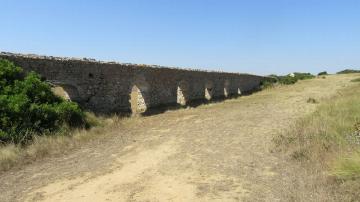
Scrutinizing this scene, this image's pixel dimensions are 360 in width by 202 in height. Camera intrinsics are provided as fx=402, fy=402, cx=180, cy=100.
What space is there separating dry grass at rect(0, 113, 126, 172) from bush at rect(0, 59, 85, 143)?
1.00ft

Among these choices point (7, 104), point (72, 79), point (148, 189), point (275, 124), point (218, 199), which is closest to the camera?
point (218, 199)

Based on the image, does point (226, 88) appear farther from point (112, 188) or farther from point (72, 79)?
point (112, 188)

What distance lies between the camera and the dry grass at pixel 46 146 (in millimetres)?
8109

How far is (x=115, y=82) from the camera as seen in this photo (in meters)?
15.0

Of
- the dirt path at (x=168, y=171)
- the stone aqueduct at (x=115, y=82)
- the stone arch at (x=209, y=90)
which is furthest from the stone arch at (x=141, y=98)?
the stone arch at (x=209, y=90)

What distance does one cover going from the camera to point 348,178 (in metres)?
5.68

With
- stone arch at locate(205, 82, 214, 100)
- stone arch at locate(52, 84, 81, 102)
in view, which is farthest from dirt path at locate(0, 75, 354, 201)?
stone arch at locate(205, 82, 214, 100)

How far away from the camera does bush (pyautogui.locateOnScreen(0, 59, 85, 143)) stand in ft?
30.3

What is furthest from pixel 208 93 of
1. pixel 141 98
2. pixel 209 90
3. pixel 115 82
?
pixel 115 82

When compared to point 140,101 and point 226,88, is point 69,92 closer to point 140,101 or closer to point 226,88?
point 140,101

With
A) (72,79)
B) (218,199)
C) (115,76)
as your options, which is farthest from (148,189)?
(115,76)

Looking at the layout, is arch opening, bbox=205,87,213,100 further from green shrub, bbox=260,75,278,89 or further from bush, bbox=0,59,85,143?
green shrub, bbox=260,75,278,89

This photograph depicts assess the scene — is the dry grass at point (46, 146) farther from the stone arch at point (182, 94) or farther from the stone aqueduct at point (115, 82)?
the stone arch at point (182, 94)

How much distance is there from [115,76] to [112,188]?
30.0 feet
